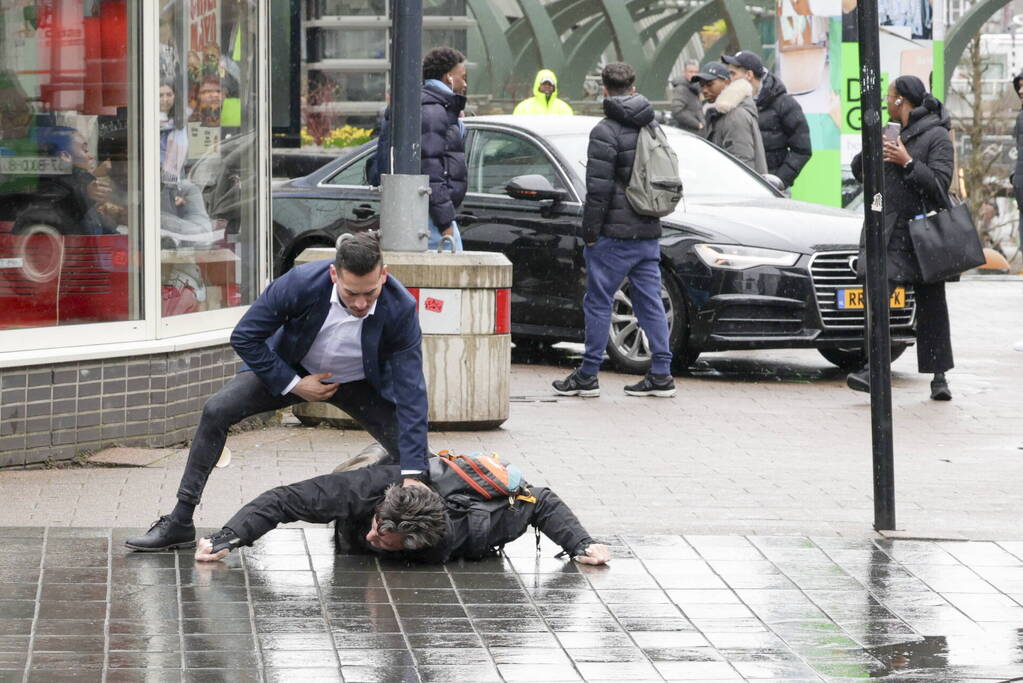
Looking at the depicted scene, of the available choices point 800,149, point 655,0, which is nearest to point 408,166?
point 800,149

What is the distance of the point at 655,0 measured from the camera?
109 feet

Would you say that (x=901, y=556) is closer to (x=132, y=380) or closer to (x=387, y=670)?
(x=387, y=670)

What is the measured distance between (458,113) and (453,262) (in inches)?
83.8

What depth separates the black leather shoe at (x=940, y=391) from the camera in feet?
38.0

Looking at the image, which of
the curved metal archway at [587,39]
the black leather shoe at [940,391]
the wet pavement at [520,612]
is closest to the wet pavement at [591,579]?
the wet pavement at [520,612]

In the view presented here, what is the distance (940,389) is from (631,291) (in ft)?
6.54

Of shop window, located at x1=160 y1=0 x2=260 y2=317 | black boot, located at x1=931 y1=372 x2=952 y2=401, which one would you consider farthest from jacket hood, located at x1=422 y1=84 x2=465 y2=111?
black boot, located at x1=931 y1=372 x2=952 y2=401

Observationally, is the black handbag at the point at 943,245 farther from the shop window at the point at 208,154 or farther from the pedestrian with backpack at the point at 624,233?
the shop window at the point at 208,154

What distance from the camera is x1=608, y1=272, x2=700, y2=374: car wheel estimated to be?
12203 millimetres

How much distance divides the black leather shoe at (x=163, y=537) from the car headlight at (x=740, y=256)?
18.8ft

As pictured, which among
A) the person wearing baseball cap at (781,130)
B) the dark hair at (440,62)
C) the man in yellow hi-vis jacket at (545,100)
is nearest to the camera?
the dark hair at (440,62)

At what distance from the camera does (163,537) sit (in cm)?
700

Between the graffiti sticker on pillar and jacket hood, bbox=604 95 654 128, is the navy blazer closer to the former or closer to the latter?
the graffiti sticker on pillar

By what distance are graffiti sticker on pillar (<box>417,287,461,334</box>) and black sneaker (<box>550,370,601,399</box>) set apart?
180cm
